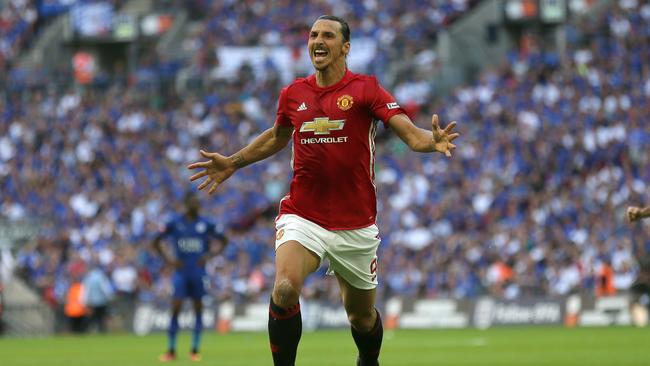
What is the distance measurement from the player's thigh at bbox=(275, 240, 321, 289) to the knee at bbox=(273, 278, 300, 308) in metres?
0.02

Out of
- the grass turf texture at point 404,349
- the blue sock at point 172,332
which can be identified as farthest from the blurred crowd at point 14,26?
the blue sock at point 172,332

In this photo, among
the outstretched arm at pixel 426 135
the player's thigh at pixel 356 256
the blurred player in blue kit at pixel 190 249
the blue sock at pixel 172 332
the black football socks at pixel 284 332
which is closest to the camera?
the outstretched arm at pixel 426 135

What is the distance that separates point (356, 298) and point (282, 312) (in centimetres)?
82

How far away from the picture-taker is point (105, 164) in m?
36.2

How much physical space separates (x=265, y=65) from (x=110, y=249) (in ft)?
25.7

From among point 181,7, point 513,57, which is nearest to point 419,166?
point 513,57

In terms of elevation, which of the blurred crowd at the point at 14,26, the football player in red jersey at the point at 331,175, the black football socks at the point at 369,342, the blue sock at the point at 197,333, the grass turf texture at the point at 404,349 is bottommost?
the grass turf texture at the point at 404,349

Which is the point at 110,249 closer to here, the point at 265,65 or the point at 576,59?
the point at 265,65

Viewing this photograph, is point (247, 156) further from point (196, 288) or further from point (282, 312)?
point (196, 288)

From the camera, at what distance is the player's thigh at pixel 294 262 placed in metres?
9.38

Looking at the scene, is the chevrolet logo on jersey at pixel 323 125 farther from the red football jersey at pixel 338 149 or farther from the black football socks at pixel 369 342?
the black football socks at pixel 369 342

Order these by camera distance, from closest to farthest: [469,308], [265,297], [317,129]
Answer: [317,129]
[469,308]
[265,297]

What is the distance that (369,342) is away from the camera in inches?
408

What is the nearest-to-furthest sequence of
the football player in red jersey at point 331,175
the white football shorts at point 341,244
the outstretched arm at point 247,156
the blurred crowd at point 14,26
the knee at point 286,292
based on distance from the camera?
the knee at point 286,292
the football player in red jersey at point 331,175
the white football shorts at point 341,244
the outstretched arm at point 247,156
the blurred crowd at point 14,26
